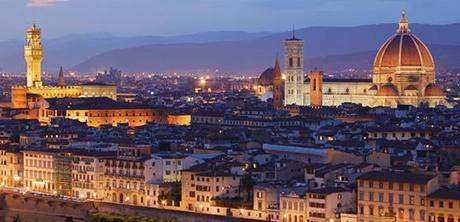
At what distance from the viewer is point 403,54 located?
11181 cm

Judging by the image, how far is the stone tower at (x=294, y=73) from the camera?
11500 centimetres

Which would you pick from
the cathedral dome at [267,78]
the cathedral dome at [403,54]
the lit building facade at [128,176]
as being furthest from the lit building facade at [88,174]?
the cathedral dome at [267,78]

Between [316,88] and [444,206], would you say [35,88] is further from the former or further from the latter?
[444,206]

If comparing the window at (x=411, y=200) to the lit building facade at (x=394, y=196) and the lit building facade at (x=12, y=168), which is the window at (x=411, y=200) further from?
the lit building facade at (x=12, y=168)

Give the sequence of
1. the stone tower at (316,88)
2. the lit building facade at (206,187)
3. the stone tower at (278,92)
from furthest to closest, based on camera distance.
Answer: the stone tower at (316,88), the stone tower at (278,92), the lit building facade at (206,187)

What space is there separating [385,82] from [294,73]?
26.7 feet

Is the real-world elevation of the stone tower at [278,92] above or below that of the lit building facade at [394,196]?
above

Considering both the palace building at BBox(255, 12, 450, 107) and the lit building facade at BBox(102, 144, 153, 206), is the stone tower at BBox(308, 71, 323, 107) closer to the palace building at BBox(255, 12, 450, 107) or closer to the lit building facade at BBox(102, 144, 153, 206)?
the palace building at BBox(255, 12, 450, 107)

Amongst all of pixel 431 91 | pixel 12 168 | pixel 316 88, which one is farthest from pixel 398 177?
pixel 316 88

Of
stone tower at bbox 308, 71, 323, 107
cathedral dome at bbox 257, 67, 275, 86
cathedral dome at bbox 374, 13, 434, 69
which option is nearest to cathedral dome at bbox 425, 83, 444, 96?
cathedral dome at bbox 374, 13, 434, 69

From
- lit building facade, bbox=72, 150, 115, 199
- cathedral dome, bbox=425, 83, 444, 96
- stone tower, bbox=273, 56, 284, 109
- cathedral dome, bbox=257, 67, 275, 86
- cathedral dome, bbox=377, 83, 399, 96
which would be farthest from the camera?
cathedral dome, bbox=257, 67, 275, 86

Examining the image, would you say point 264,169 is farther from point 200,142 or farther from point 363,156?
point 200,142

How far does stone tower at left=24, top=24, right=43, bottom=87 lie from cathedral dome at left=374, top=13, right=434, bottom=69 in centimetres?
2978

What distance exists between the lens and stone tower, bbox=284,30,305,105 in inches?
4528
